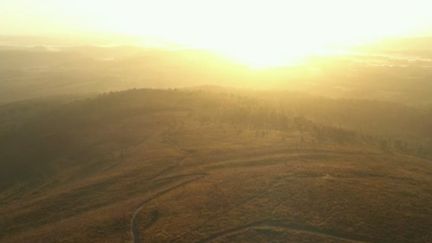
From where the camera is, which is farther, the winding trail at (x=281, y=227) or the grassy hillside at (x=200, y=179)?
the grassy hillside at (x=200, y=179)

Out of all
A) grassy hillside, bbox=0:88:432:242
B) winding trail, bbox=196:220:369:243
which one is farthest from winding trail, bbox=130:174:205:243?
winding trail, bbox=196:220:369:243

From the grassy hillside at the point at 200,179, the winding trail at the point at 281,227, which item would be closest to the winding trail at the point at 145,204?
the grassy hillside at the point at 200,179

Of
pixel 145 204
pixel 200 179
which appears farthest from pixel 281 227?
pixel 200 179

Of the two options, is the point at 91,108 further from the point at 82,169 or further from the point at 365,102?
the point at 365,102

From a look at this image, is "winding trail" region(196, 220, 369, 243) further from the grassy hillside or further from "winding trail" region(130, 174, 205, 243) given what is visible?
"winding trail" region(130, 174, 205, 243)

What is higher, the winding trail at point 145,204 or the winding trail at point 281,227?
the winding trail at point 281,227

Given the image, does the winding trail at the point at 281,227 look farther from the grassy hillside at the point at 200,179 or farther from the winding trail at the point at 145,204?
the winding trail at the point at 145,204

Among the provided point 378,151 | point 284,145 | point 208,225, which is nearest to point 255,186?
point 208,225

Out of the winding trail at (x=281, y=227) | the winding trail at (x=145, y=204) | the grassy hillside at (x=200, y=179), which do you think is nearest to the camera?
the winding trail at (x=281, y=227)
